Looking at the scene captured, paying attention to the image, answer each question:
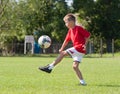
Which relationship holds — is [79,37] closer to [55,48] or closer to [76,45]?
[76,45]

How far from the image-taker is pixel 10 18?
5891 cm

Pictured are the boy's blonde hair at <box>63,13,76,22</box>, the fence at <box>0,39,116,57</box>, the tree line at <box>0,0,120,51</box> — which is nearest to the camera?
the boy's blonde hair at <box>63,13,76,22</box>

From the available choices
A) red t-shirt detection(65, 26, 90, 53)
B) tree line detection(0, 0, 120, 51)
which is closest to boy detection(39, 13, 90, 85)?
red t-shirt detection(65, 26, 90, 53)

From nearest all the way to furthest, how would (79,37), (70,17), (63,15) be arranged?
1. (70,17)
2. (79,37)
3. (63,15)

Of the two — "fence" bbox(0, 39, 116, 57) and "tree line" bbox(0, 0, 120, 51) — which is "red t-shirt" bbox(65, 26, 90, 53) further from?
"tree line" bbox(0, 0, 120, 51)

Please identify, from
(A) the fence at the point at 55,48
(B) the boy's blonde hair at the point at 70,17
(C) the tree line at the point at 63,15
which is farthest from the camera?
(C) the tree line at the point at 63,15

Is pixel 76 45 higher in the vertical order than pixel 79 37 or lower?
lower

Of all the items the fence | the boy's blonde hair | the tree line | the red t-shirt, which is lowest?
the fence

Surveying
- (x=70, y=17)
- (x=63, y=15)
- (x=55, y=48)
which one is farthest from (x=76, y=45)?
(x=63, y=15)

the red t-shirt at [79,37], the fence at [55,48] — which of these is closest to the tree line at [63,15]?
the fence at [55,48]

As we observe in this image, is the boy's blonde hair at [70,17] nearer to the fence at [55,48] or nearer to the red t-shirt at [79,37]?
the red t-shirt at [79,37]

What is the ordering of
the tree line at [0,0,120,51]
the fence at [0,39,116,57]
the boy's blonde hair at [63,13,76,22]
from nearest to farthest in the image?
1. the boy's blonde hair at [63,13,76,22]
2. the fence at [0,39,116,57]
3. the tree line at [0,0,120,51]

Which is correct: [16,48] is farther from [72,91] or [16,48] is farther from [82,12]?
[72,91]

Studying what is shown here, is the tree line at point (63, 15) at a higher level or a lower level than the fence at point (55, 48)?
higher
